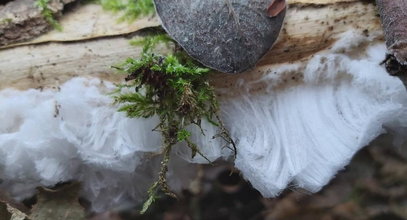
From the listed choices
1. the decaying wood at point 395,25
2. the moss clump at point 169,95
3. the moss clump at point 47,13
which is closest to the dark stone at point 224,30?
the moss clump at point 169,95

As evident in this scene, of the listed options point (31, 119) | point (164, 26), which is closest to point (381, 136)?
point (164, 26)

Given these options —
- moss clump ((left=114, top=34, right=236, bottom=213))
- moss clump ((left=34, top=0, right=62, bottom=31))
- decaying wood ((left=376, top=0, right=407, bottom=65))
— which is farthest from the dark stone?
moss clump ((left=34, top=0, right=62, bottom=31))

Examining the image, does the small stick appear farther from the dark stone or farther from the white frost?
the dark stone

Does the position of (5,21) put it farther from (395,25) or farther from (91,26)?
(395,25)

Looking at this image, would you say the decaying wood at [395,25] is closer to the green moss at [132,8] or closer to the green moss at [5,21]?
the green moss at [132,8]

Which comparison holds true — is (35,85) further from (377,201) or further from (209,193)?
(377,201)
